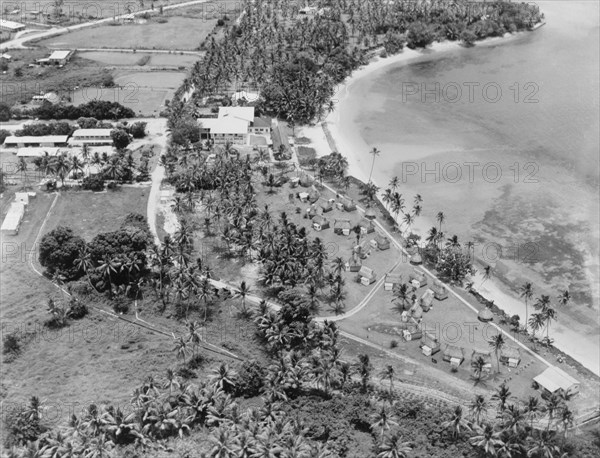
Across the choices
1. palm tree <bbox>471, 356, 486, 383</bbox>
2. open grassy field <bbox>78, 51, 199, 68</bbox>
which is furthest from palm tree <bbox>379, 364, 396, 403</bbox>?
open grassy field <bbox>78, 51, 199, 68</bbox>

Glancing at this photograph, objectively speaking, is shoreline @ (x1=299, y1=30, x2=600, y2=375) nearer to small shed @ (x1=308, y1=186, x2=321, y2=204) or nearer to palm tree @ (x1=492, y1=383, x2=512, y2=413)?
small shed @ (x1=308, y1=186, x2=321, y2=204)

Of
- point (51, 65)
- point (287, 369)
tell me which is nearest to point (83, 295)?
point (287, 369)

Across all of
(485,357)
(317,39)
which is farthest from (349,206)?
(317,39)

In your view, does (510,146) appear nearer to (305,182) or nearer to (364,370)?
(305,182)

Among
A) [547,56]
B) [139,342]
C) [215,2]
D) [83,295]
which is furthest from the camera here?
[215,2]

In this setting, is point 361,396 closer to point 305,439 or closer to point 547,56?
point 305,439

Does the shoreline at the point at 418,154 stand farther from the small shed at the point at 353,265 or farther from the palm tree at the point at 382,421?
the palm tree at the point at 382,421
